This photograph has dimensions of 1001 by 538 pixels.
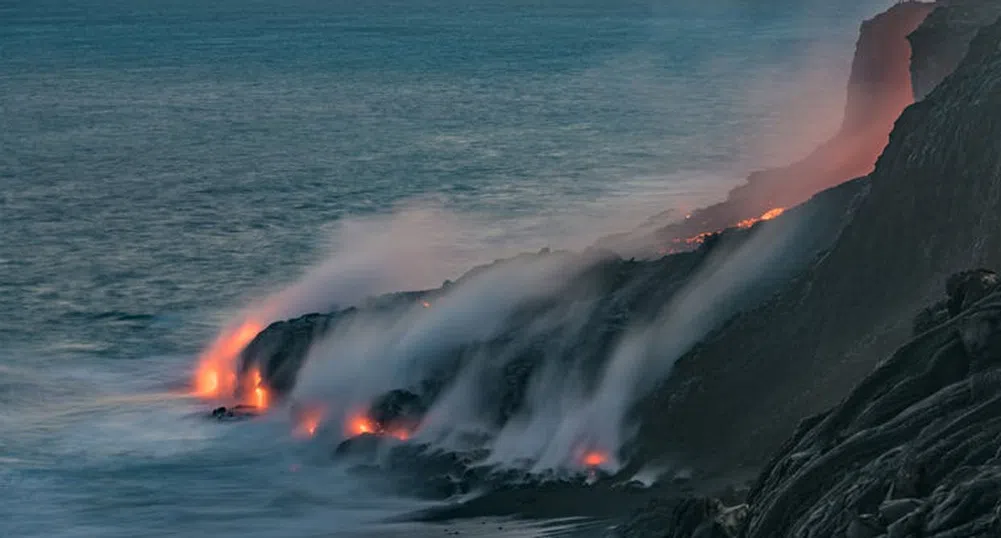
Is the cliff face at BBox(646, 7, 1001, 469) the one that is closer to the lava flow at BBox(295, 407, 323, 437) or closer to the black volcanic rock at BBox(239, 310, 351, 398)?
the lava flow at BBox(295, 407, 323, 437)

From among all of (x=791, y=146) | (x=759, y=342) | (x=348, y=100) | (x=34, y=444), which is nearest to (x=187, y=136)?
(x=348, y=100)

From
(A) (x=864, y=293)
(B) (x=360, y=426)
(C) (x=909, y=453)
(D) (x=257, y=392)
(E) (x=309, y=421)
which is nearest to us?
(C) (x=909, y=453)

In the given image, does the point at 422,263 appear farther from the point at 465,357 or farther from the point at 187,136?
the point at 187,136

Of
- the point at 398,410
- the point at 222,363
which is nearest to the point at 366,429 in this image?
the point at 398,410

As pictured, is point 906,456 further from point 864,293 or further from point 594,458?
point 594,458

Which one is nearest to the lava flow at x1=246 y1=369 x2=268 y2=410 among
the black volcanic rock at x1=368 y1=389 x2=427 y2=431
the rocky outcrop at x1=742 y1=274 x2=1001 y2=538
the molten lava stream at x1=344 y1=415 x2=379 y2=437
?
the molten lava stream at x1=344 y1=415 x2=379 y2=437

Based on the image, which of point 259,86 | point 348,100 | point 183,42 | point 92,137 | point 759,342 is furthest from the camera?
point 183,42

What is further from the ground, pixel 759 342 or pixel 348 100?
pixel 348 100
